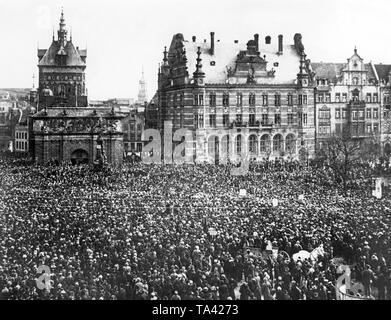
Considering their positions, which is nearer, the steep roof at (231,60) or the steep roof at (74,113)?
the steep roof at (74,113)

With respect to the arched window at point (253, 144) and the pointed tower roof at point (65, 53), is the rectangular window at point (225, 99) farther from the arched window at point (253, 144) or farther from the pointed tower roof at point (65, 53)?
the pointed tower roof at point (65, 53)

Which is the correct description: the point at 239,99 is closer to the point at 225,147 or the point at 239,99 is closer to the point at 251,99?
the point at 251,99

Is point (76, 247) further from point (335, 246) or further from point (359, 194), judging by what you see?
point (359, 194)

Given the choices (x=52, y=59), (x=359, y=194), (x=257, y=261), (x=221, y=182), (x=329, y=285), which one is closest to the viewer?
(x=329, y=285)

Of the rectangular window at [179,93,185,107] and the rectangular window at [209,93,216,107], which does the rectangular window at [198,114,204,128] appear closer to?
the rectangular window at [209,93,216,107]

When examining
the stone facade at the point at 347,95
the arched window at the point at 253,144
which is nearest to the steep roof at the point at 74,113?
the arched window at the point at 253,144

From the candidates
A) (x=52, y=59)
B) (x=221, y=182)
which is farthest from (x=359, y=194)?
(x=52, y=59)
